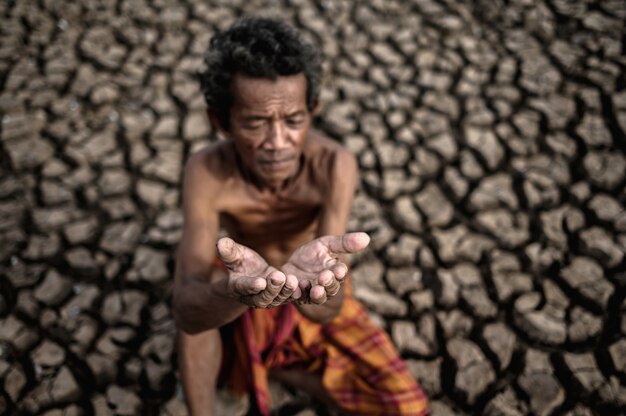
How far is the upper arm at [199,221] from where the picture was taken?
161 cm

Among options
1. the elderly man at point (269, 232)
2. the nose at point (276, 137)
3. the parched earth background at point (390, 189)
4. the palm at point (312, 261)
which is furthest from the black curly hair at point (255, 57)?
the parched earth background at point (390, 189)

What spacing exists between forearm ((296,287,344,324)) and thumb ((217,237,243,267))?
341mm

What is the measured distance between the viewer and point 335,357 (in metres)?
1.80

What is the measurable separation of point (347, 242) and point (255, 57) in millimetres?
641

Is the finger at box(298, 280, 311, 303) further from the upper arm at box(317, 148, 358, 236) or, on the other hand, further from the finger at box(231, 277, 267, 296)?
the upper arm at box(317, 148, 358, 236)

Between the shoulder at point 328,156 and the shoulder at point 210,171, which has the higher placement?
the shoulder at point 328,156

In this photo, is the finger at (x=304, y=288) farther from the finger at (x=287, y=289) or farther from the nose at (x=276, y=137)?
the nose at (x=276, y=137)

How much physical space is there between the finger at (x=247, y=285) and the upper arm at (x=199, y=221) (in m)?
0.54

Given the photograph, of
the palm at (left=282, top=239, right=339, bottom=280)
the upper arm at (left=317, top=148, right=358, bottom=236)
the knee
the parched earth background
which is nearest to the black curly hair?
the upper arm at (left=317, top=148, right=358, bottom=236)

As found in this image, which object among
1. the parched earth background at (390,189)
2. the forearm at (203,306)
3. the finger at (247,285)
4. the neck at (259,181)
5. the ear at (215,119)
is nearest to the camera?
the finger at (247,285)

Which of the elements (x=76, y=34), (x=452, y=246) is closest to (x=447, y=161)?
(x=452, y=246)

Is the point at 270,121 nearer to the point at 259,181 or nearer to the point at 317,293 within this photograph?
the point at 259,181

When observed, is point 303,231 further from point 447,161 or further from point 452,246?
point 447,161

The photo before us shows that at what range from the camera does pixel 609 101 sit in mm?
2781
